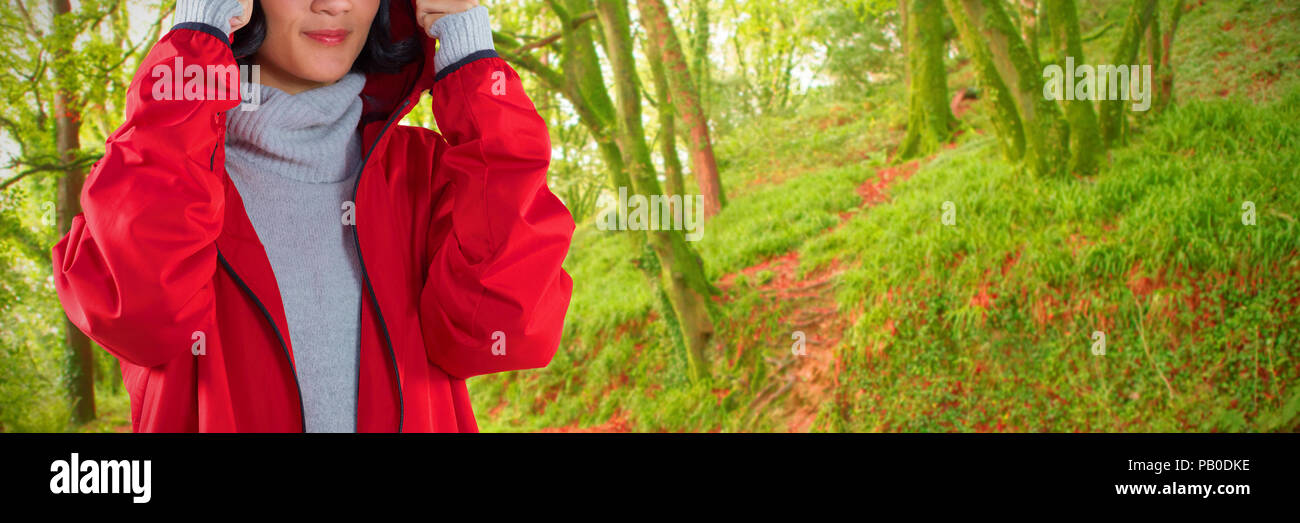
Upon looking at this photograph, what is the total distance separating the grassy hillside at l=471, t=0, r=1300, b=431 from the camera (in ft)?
13.2

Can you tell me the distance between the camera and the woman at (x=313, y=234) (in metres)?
0.86

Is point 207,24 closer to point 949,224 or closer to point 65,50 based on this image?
point 949,224

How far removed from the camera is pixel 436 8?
112 centimetres

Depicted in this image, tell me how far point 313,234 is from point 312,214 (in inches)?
1.2

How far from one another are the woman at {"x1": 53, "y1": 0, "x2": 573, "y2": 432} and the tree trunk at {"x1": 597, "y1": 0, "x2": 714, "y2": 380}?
3.65 metres

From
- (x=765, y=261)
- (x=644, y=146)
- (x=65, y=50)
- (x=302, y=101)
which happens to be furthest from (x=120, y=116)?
(x=302, y=101)

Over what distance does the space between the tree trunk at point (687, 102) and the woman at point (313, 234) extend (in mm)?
4906

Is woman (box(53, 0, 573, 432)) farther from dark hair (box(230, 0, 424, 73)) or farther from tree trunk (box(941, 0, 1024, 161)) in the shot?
tree trunk (box(941, 0, 1024, 161))

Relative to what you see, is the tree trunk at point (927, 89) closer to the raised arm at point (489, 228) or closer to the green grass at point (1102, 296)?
the green grass at point (1102, 296)

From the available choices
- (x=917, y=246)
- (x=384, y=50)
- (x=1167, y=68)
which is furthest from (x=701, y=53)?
(x=384, y=50)

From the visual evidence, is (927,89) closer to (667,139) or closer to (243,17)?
(667,139)
